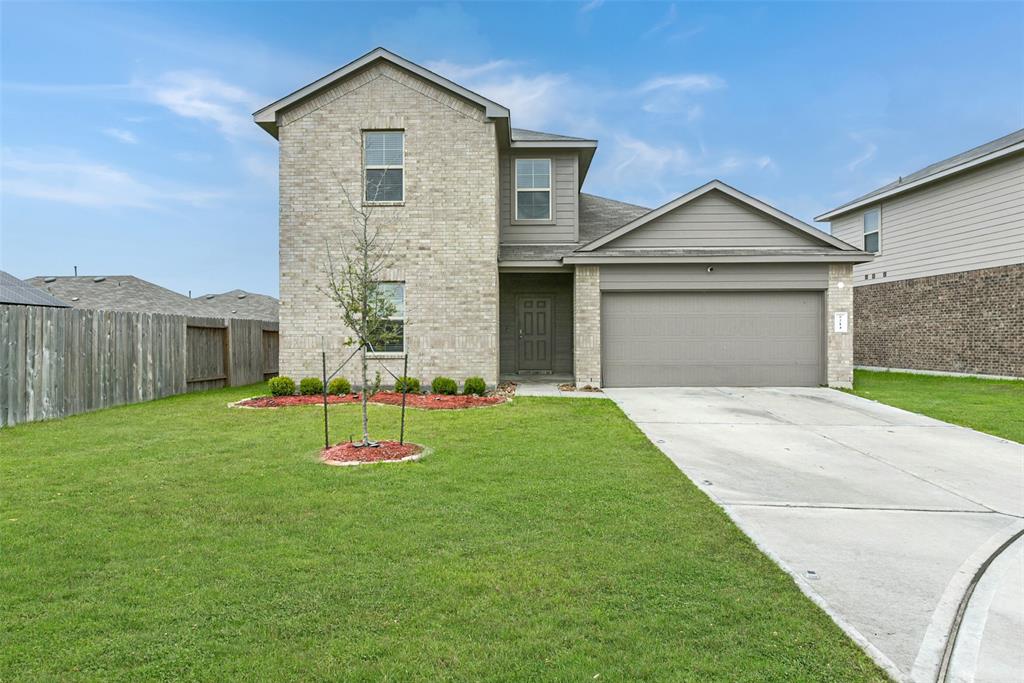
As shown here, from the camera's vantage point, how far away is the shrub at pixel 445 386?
39.5ft

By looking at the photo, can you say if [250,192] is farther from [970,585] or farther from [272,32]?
[970,585]

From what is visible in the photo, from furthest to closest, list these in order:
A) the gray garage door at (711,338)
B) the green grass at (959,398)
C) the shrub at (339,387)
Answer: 1. the gray garage door at (711,338)
2. the shrub at (339,387)
3. the green grass at (959,398)

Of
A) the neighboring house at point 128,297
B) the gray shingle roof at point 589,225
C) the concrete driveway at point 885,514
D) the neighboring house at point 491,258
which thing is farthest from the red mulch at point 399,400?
the neighboring house at point 128,297

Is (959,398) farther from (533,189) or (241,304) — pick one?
(241,304)

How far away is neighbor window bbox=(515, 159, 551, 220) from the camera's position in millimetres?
14867

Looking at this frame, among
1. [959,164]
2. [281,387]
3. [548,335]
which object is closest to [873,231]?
[959,164]

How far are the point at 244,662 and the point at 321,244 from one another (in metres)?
11.1

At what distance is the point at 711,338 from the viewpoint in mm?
13375

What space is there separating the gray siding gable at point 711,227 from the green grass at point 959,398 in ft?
14.0

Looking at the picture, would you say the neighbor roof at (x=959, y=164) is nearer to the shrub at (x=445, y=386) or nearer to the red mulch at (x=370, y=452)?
the shrub at (x=445, y=386)

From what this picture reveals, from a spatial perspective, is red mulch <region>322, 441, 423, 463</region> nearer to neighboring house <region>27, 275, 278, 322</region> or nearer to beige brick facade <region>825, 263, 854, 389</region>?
beige brick facade <region>825, 263, 854, 389</region>

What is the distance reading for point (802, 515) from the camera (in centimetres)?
458

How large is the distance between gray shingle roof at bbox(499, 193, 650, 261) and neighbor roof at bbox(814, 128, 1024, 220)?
8418 millimetres

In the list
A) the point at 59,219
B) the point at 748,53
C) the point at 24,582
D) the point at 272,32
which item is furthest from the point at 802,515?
the point at 59,219
